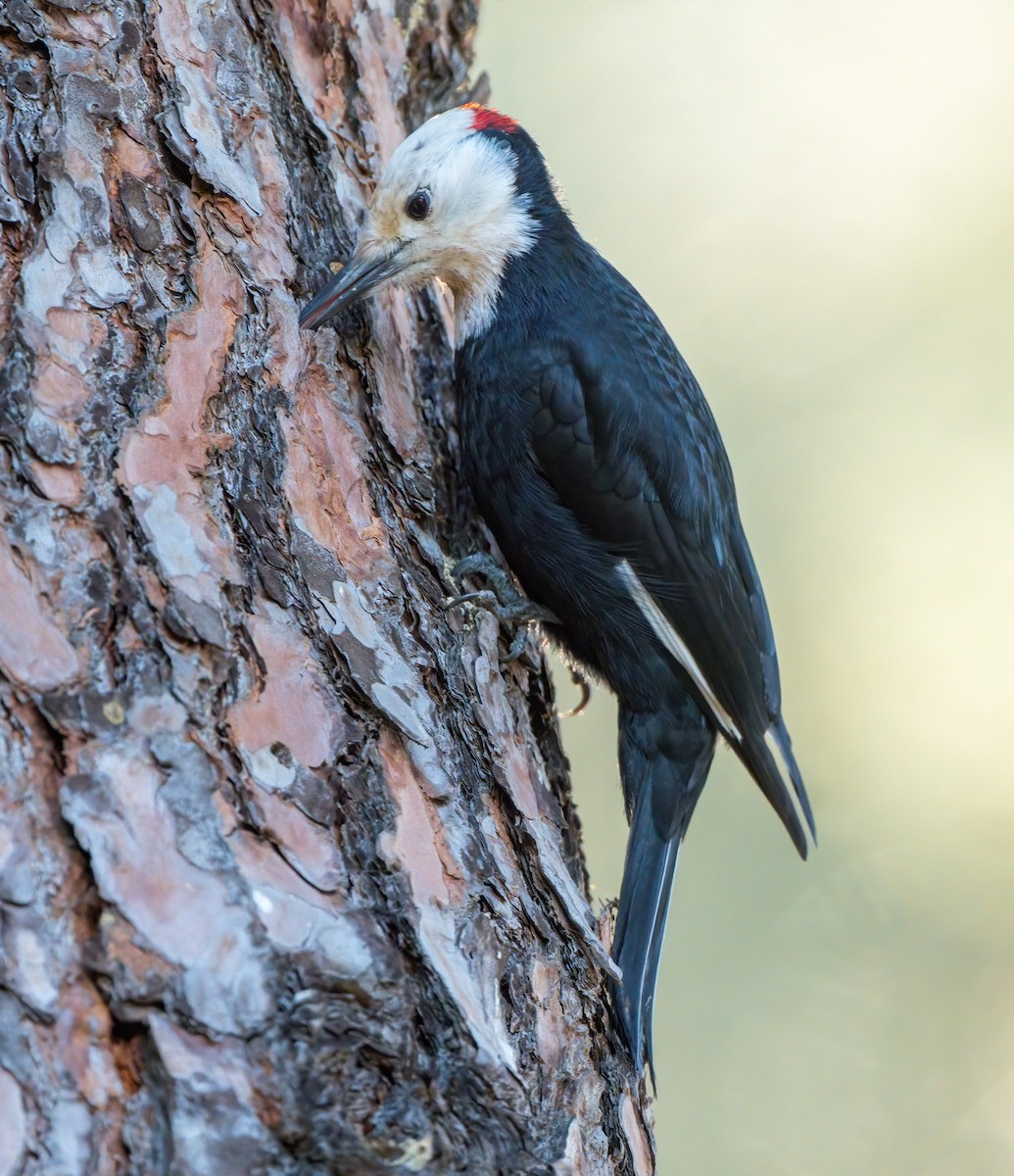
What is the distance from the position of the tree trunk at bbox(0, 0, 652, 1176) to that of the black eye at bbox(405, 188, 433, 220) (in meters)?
0.30

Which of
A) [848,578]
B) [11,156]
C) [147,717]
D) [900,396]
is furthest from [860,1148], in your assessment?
[11,156]

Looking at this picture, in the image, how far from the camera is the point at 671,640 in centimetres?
225

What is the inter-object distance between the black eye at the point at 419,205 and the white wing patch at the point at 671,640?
763mm

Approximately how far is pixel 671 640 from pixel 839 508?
76.2 inches

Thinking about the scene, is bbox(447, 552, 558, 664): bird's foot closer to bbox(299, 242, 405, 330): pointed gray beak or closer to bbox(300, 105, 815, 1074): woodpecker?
bbox(300, 105, 815, 1074): woodpecker

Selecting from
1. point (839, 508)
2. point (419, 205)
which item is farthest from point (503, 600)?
point (839, 508)

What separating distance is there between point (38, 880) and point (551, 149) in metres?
3.65

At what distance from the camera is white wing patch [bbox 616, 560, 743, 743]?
2213 millimetres

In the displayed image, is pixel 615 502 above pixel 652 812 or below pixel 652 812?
above

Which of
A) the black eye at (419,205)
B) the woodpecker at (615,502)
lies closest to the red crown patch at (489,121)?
the woodpecker at (615,502)

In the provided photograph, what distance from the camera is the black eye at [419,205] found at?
2.26 metres

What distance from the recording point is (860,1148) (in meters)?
3.40

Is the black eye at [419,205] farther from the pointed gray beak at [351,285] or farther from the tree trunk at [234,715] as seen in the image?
the tree trunk at [234,715]

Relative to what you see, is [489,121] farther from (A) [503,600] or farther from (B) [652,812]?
(B) [652,812]
